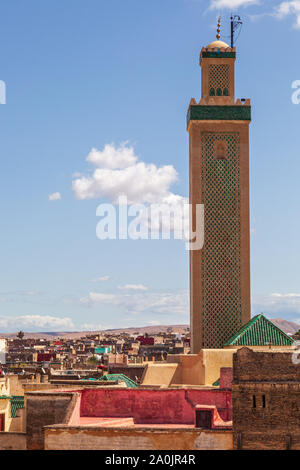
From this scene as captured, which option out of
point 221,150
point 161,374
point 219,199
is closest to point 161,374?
point 161,374

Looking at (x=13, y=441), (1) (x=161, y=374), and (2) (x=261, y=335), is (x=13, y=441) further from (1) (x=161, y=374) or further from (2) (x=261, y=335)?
(2) (x=261, y=335)

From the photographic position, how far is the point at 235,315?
73.4 ft

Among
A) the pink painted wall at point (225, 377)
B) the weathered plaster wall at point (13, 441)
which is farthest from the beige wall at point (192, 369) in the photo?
the weathered plaster wall at point (13, 441)

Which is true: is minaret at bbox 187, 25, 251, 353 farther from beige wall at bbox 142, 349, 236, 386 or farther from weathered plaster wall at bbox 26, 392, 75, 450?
weathered plaster wall at bbox 26, 392, 75, 450

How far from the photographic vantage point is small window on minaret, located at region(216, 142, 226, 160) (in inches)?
919

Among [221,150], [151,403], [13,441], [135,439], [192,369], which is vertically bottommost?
[13,441]

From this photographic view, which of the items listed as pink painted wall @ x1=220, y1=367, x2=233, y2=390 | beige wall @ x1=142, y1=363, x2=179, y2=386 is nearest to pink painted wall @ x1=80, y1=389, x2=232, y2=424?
pink painted wall @ x1=220, y1=367, x2=233, y2=390

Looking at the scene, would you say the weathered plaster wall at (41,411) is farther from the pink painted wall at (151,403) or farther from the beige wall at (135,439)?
the beige wall at (135,439)

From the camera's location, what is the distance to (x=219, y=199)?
75.2ft

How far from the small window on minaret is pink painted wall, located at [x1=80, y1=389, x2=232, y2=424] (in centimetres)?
1136

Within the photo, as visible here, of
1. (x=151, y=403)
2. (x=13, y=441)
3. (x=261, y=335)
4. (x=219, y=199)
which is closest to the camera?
(x=13, y=441)

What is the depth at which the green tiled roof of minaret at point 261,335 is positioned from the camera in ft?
61.7

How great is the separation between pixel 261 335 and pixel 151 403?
653cm

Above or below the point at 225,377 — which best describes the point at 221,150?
above
